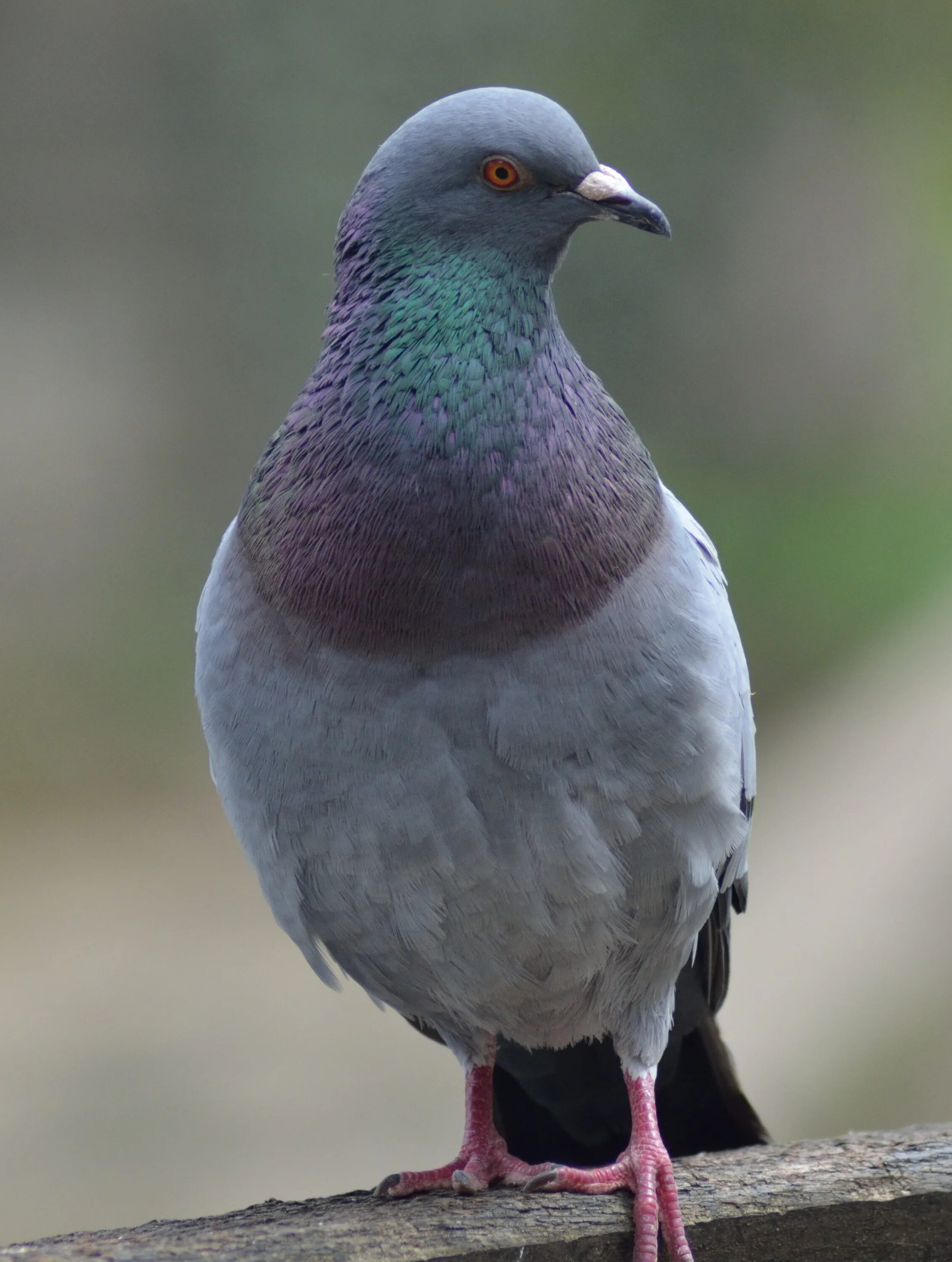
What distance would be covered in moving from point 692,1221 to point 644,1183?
0.12 meters

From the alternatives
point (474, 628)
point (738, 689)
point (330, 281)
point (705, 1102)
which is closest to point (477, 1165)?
point (705, 1102)

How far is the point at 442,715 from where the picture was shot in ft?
7.03

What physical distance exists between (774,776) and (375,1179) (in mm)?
3039

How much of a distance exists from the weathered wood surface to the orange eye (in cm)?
183

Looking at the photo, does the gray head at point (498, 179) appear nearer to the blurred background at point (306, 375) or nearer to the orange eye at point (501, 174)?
the orange eye at point (501, 174)

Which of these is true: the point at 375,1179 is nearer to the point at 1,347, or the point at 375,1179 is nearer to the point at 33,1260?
the point at 33,1260

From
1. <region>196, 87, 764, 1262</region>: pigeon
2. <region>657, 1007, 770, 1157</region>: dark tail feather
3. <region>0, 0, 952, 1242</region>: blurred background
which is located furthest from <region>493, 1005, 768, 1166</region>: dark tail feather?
<region>0, 0, 952, 1242</region>: blurred background

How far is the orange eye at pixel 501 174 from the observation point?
2117mm

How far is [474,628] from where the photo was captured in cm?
211

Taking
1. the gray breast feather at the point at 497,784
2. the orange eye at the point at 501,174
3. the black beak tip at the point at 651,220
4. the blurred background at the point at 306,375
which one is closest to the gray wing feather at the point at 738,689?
the gray breast feather at the point at 497,784

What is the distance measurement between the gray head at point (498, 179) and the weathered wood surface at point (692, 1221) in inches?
68.1

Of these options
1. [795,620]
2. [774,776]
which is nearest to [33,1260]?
[774,776]

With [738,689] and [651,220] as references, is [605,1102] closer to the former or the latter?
[738,689]

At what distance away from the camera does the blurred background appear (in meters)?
6.13
